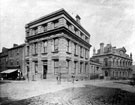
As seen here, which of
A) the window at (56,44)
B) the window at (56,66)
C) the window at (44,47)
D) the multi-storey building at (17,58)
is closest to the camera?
the window at (56,66)

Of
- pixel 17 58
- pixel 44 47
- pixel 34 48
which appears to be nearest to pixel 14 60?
pixel 17 58

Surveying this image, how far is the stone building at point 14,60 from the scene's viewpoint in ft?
71.9

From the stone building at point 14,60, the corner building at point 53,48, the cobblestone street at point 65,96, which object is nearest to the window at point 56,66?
the corner building at point 53,48

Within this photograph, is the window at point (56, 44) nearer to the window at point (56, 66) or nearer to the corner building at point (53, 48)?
the corner building at point (53, 48)

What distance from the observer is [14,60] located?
80.2 feet

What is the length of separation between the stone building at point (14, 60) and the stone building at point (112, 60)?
2493 centimetres

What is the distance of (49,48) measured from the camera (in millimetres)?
15867

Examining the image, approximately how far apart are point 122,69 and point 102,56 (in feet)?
32.6

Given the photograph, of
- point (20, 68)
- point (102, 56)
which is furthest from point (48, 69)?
point (102, 56)

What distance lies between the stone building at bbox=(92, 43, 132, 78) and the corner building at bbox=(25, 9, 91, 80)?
15.8 meters

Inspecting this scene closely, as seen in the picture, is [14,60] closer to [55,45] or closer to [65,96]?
[55,45]

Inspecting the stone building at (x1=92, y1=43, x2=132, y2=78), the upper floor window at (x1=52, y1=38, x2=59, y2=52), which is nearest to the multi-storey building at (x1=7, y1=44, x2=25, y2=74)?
the upper floor window at (x1=52, y1=38, x2=59, y2=52)

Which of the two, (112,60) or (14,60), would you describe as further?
(112,60)

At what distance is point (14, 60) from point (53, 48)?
1426cm
